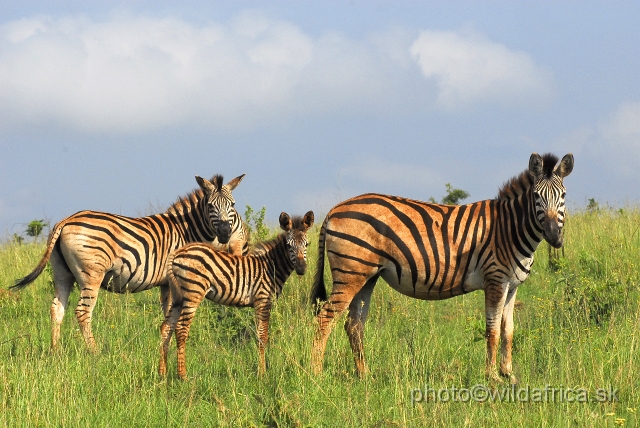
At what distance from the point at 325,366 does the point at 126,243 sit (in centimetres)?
339

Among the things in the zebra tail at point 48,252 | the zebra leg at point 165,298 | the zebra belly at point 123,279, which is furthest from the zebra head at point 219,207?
the zebra tail at point 48,252

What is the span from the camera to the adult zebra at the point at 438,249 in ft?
25.1

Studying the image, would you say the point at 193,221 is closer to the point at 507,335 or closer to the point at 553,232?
the point at 507,335

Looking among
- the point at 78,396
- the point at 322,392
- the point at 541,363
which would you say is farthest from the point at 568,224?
the point at 78,396

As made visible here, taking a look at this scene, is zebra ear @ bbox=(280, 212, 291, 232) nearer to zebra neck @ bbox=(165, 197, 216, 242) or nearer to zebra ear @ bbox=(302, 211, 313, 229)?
zebra ear @ bbox=(302, 211, 313, 229)

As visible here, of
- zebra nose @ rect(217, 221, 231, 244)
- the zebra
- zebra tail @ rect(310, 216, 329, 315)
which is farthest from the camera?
zebra nose @ rect(217, 221, 231, 244)

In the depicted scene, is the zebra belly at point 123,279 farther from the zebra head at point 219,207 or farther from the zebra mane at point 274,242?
the zebra mane at point 274,242

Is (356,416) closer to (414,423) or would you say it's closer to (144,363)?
(414,423)

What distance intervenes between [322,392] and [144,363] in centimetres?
241

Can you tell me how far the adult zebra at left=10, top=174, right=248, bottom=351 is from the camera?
9.16 meters

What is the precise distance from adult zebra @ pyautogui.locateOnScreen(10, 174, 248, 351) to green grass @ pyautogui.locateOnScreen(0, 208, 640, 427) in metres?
0.55

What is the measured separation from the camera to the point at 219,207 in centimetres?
998

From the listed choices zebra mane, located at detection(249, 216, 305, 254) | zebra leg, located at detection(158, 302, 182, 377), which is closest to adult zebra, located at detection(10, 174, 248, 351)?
zebra mane, located at detection(249, 216, 305, 254)

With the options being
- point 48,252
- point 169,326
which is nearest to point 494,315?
point 169,326
